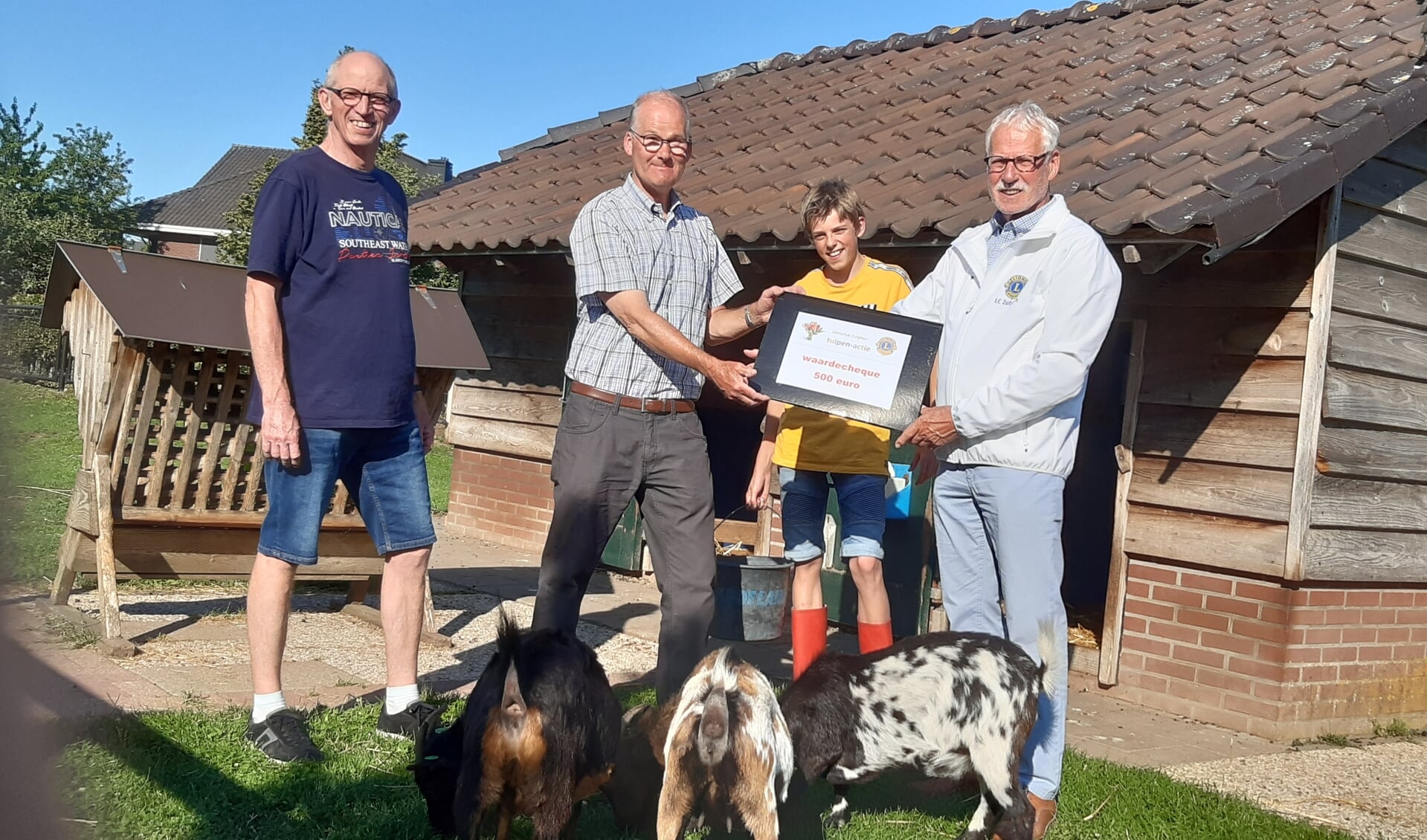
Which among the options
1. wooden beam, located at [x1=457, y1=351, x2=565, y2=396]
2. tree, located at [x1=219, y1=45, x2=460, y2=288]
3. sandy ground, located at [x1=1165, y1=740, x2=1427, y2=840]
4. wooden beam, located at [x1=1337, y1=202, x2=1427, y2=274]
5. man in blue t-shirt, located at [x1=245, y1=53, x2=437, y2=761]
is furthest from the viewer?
tree, located at [x1=219, y1=45, x2=460, y2=288]

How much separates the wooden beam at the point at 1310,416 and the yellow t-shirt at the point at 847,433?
7.24ft

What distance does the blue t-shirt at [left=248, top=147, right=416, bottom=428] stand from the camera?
3988 millimetres

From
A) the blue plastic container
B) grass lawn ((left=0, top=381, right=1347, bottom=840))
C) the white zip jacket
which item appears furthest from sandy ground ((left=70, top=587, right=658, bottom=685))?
the white zip jacket

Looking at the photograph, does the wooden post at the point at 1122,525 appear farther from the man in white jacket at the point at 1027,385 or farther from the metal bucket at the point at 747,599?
the man in white jacket at the point at 1027,385

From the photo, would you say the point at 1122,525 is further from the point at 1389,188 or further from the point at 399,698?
the point at 399,698

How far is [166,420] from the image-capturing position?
589 centimetres

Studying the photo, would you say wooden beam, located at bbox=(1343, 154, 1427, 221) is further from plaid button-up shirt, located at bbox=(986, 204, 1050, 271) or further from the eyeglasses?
the eyeglasses

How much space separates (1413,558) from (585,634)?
15.2 ft

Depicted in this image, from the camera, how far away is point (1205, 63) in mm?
7148

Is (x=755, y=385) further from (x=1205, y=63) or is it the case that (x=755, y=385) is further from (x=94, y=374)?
(x=1205, y=63)

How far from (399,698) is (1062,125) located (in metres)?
4.95

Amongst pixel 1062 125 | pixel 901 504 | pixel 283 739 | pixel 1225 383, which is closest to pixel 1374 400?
pixel 1225 383

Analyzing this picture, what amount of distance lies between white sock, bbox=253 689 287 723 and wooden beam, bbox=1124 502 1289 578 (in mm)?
4389

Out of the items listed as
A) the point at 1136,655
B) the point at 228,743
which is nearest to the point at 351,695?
the point at 228,743
